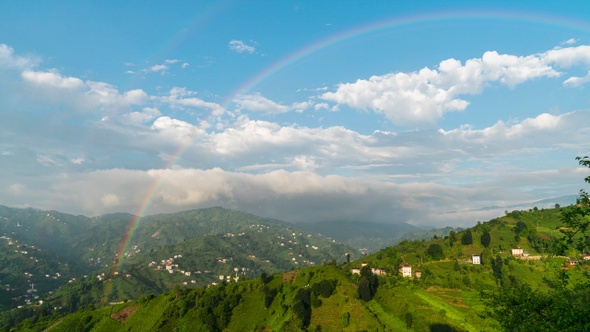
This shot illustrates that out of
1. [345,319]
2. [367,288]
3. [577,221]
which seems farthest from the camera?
[367,288]

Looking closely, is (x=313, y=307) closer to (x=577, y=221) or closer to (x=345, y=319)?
(x=345, y=319)

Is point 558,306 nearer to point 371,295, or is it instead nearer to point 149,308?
point 371,295

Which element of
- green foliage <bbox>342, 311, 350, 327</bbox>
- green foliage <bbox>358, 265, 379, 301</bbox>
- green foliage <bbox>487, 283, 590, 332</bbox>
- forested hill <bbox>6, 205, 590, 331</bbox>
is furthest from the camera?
green foliage <bbox>358, 265, 379, 301</bbox>

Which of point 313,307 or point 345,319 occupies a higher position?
point 313,307

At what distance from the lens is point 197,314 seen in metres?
147

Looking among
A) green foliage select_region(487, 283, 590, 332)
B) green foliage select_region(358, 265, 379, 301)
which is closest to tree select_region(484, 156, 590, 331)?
green foliage select_region(487, 283, 590, 332)

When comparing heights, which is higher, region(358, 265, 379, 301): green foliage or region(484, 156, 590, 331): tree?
region(484, 156, 590, 331): tree

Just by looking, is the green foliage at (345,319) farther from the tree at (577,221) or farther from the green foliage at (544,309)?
the tree at (577,221)

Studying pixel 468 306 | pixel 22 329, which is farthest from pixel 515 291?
pixel 22 329

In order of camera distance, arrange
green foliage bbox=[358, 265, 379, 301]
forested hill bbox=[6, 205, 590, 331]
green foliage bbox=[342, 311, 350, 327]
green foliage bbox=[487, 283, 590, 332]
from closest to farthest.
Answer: green foliage bbox=[487, 283, 590, 332] → green foliage bbox=[342, 311, 350, 327] → forested hill bbox=[6, 205, 590, 331] → green foliage bbox=[358, 265, 379, 301]

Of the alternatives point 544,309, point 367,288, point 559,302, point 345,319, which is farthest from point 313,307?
point 559,302

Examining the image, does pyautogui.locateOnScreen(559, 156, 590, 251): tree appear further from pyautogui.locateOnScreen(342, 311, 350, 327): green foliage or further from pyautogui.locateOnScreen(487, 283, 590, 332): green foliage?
pyautogui.locateOnScreen(342, 311, 350, 327): green foliage

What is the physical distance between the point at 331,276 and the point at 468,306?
58.3m

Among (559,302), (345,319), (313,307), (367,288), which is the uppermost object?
(559,302)
